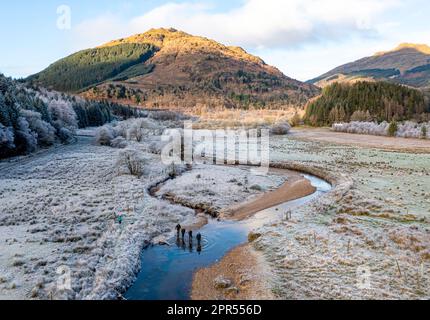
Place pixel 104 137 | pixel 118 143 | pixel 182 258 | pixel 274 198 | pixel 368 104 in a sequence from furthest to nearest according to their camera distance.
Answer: pixel 368 104, pixel 104 137, pixel 118 143, pixel 274 198, pixel 182 258

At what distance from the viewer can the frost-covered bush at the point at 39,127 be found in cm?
8000

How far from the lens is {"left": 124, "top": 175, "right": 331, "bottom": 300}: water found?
65.9 ft

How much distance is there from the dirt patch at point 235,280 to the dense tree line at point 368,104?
411 feet

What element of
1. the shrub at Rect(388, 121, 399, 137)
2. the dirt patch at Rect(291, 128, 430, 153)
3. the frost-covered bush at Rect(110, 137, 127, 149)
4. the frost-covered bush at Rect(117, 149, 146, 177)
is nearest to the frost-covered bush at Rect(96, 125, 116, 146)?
the frost-covered bush at Rect(110, 137, 127, 149)

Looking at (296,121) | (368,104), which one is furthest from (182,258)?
(296,121)

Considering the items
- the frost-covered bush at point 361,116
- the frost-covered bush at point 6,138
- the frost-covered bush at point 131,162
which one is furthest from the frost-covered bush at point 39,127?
the frost-covered bush at point 361,116

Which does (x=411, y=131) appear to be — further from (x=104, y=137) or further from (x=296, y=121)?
(x=104, y=137)

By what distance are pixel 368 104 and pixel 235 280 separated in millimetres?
141597

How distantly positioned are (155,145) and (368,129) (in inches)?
3068

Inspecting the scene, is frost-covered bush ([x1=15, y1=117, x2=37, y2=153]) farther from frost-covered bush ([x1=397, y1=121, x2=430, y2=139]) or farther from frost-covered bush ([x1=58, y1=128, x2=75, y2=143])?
frost-covered bush ([x1=397, y1=121, x2=430, y2=139])

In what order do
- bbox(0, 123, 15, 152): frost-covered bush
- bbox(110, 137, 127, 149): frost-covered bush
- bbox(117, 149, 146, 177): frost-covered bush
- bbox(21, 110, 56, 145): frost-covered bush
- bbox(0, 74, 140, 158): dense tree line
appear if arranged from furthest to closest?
bbox(110, 137, 127, 149): frost-covered bush → bbox(21, 110, 56, 145): frost-covered bush → bbox(0, 74, 140, 158): dense tree line → bbox(0, 123, 15, 152): frost-covered bush → bbox(117, 149, 146, 177): frost-covered bush

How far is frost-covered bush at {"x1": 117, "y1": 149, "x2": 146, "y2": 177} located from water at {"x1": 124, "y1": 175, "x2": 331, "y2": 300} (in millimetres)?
24027

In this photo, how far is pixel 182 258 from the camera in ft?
81.1
